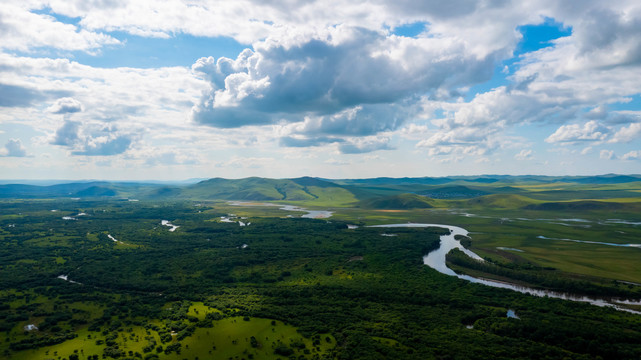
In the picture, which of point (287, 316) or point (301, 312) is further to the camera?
point (301, 312)

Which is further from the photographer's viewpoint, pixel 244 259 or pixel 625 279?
pixel 244 259

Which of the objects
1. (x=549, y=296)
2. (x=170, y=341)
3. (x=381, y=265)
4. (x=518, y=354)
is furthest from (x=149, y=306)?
(x=549, y=296)

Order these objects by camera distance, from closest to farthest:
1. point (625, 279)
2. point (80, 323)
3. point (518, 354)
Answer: point (518, 354)
point (80, 323)
point (625, 279)

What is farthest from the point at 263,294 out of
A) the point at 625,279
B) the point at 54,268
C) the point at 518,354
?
the point at 625,279

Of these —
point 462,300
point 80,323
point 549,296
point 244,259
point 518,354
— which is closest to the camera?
point 518,354

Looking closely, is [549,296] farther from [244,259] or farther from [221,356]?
[244,259]

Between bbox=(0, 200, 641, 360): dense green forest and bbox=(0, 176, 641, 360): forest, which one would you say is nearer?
bbox=(0, 200, 641, 360): dense green forest

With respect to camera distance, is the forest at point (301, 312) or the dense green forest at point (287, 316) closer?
the dense green forest at point (287, 316)

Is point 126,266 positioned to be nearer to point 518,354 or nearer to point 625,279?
point 518,354

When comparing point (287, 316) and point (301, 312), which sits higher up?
point (301, 312)
